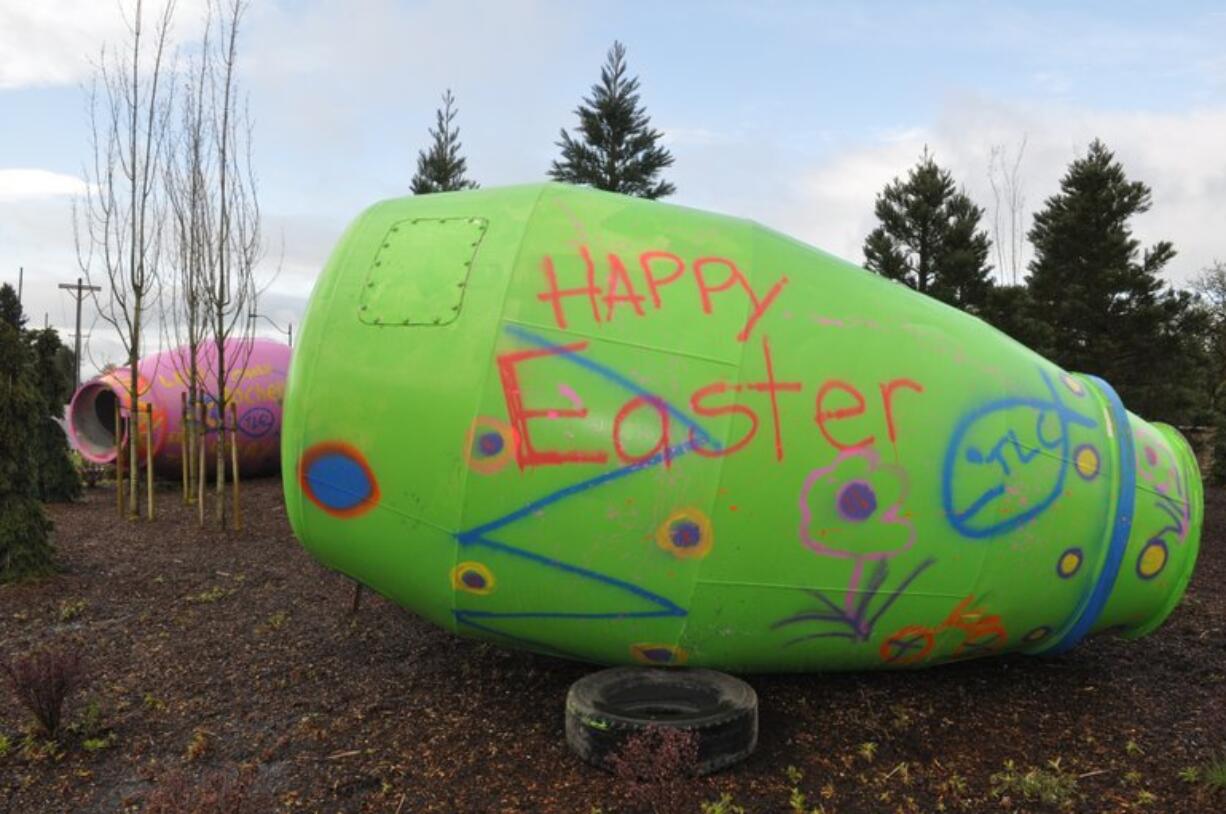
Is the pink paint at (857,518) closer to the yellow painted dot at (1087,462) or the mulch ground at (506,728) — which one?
the mulch ground at (506,728)

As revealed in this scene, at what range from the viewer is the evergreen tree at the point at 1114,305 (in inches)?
906

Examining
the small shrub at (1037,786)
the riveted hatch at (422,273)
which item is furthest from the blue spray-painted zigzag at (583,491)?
the small shrub at (1037,786)

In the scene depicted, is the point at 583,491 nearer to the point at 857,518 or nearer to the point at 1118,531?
the point at 857,518

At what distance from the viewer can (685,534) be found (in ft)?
11.8

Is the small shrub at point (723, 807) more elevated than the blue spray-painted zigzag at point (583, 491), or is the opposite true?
the blue spray-painted zigzag at point (583, 491)

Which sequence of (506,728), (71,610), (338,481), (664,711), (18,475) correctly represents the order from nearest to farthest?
(338,481)
(664,711)
(506,728)
(71,610)
(18,475)

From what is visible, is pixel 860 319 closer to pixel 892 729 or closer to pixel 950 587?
pixel 950 587

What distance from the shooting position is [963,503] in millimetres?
3834

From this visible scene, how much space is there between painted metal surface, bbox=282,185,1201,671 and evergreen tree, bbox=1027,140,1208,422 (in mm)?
20504

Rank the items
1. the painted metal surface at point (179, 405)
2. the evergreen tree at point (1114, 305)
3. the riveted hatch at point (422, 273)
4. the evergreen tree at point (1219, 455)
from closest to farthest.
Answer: the riveted hatch at point (422, 273) < the painted metal surface at point (179, 405) < the evergreen tree at point (1219, 455) < the evergreen tree at point (1114, 305)

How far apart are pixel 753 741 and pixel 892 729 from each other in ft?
2.82

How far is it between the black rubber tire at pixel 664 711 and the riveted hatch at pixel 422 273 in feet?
6.19

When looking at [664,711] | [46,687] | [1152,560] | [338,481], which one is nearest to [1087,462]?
[1152,560]

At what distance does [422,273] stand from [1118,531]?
357 cm
